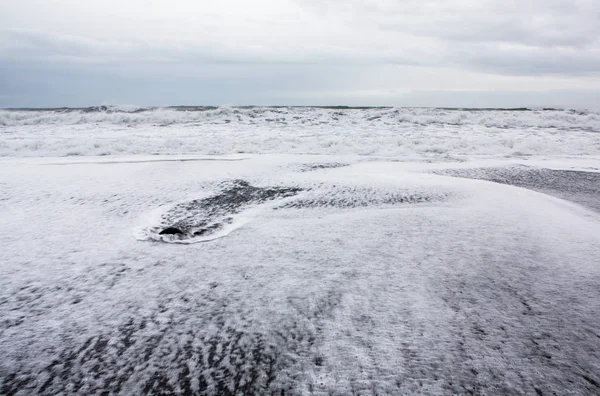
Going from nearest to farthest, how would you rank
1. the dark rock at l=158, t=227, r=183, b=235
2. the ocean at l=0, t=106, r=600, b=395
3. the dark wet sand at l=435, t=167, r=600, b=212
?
the ocean at l=0, t=106, r=600, b=395
the dark rock at l=158, t=227, r=183, b=235
the dark wet sand at l=435, t=167, r=600, b=212

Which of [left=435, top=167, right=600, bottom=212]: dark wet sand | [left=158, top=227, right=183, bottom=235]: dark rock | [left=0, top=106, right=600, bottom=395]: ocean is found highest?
[left=158, top=227, right=183, bottom=235]: dark rock

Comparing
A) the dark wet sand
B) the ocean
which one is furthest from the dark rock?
the dark wet sand

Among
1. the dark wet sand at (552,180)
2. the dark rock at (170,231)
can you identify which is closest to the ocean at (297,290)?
the dark rock at (170,231)

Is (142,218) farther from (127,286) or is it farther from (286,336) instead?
(286,336)

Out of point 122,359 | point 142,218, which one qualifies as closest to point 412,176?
point 142,218

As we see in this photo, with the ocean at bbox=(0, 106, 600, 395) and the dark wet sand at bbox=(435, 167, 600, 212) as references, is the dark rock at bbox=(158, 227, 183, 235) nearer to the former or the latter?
the ocean at bbox=(0, 106, 600, 395)


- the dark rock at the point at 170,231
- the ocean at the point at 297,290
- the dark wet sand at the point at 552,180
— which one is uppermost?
the dark rock at the point at 170,231

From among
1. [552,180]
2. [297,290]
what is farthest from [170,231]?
[552,180]

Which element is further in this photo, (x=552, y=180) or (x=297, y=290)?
(x=552, y=180)

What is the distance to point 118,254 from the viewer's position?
136 centimetres

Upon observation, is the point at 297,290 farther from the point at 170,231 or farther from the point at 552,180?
the point at 552,180

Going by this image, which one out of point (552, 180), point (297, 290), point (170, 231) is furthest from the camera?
point (552, 180)

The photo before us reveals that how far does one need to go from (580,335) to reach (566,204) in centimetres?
167

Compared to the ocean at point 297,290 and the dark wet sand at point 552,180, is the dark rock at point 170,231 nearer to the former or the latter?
the ocean at point 297,290
